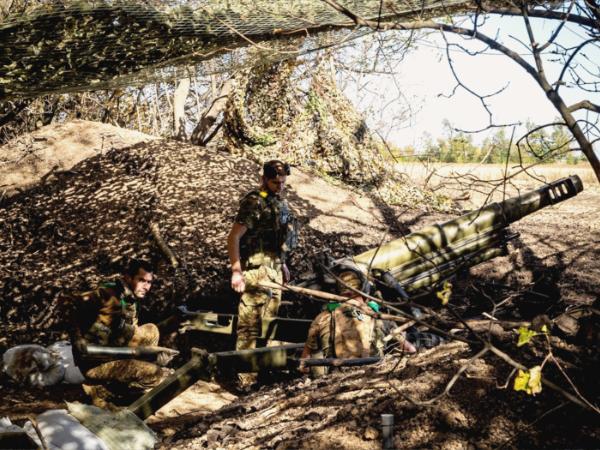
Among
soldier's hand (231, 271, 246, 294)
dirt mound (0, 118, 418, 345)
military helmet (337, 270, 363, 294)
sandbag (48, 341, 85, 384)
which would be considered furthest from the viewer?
dirt mound (0, 118, 418, 345)

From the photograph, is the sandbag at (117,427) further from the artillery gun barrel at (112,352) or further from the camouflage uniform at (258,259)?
the camouflage uniform at (258,259)

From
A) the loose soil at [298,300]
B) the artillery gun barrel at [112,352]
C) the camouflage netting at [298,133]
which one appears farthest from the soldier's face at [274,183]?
the camouflage netting at [298,133]

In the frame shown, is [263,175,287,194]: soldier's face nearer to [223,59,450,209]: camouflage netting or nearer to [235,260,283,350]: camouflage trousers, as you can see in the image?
[235,260,283,350]: camouflage trousers

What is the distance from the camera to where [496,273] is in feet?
27.6

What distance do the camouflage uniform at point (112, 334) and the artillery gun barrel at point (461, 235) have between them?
8.31ft

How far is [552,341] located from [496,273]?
5532 mm

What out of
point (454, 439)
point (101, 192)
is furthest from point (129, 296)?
point (101, 192)

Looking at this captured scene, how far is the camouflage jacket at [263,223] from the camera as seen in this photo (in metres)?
5.43

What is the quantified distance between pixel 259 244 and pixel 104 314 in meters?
1.59

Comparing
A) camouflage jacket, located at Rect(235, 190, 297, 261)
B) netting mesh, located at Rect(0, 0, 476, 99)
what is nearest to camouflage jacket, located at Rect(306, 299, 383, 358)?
camouflage jacket, located at Rect(235, 190, 297, 261)

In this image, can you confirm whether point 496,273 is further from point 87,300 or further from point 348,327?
point 87,300

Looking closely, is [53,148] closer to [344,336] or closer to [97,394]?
[97,394]

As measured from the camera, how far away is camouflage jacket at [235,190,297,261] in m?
5.43

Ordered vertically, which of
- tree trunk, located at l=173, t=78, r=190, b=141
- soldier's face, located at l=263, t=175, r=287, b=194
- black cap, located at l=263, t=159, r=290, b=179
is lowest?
soldier's face, located at l=263, t=175, r=287, b=194
